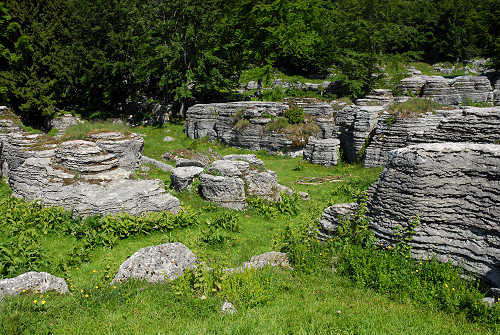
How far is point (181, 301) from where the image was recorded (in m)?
5.90

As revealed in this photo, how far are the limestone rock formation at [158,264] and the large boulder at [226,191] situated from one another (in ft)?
17.6

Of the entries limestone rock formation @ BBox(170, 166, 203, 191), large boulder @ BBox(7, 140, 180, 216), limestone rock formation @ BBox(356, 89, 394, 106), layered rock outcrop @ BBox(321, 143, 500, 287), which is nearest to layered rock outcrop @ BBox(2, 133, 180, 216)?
large boulder @ BBox(7, 140, 180, 216)

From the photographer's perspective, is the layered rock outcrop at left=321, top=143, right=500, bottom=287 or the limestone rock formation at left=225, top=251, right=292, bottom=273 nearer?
the layered rock outcrop at left=321, top=143, right=500, bottom=287

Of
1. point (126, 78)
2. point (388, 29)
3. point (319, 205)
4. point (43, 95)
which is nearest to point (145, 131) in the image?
Result: point (126, 78)

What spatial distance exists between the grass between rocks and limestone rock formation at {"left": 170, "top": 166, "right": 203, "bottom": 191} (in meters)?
4.36

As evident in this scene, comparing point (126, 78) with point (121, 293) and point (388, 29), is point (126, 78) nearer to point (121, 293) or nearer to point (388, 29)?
point (388, 29)

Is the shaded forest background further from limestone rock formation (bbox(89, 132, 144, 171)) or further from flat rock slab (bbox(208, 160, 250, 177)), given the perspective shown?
flat rock slab (bbox(208, 160, 250, 177))

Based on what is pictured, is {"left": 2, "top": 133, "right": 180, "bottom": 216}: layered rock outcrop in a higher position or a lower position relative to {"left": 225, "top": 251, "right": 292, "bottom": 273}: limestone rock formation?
higher

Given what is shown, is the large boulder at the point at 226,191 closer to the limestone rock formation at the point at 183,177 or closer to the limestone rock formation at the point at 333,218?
the limestone rock formation at the point at 183,177

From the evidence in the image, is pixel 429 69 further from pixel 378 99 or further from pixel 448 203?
pixel 448 203

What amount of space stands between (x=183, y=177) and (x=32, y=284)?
26.9 ft

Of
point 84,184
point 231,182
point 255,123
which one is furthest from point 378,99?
Answer: point 84,184

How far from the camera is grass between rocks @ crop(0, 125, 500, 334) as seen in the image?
16.6 feet

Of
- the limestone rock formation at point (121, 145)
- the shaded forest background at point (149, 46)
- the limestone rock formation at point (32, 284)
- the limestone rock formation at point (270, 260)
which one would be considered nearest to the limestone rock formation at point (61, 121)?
the shaded forest background at point (149, 46)
